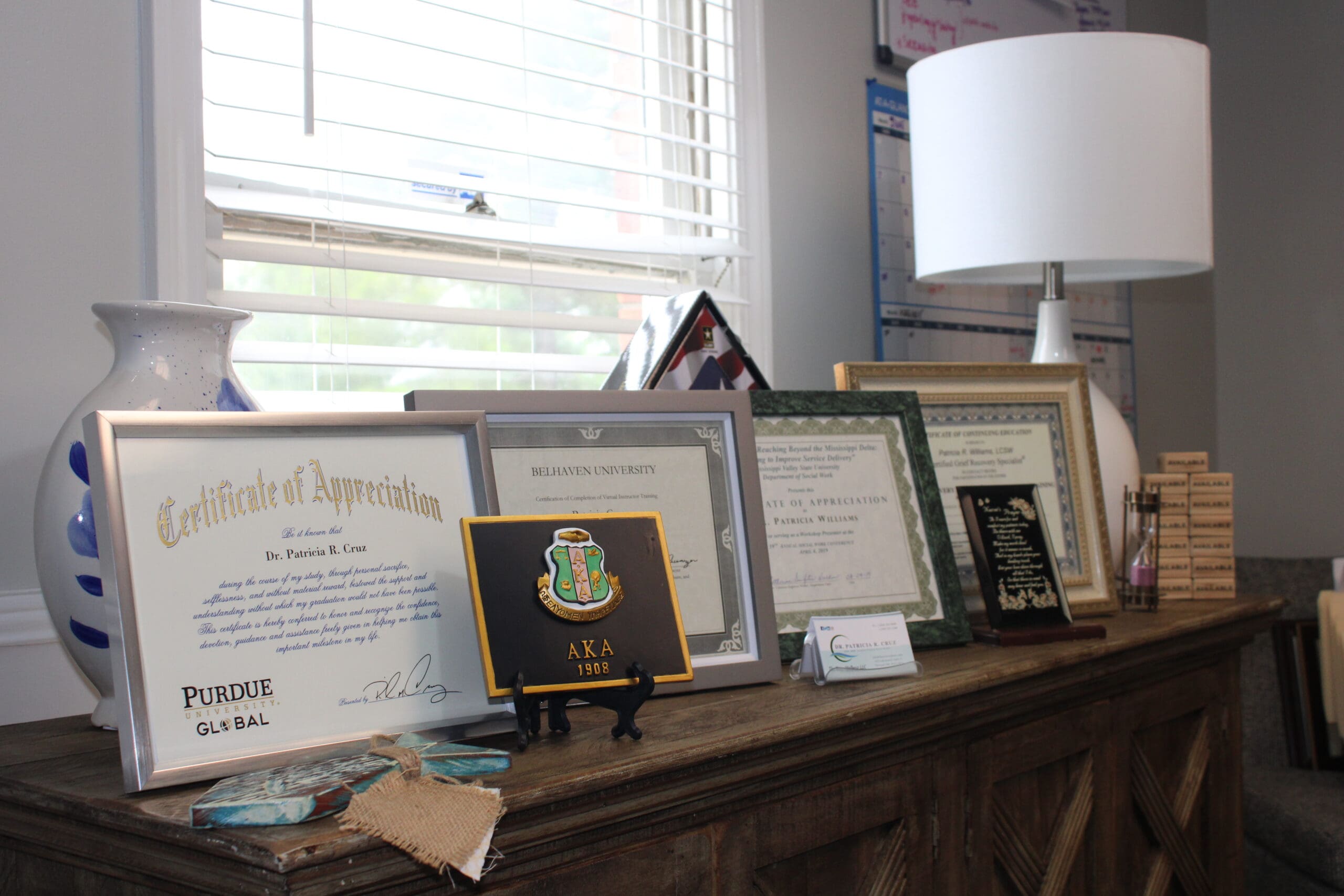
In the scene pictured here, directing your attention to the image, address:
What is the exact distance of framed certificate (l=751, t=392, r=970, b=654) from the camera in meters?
1.05

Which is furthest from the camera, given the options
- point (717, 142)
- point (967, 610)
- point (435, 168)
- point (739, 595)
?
point (717, 142)

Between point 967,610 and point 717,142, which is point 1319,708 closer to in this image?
point 967,610

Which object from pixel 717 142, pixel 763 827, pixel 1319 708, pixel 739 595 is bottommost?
pixel 1319 708

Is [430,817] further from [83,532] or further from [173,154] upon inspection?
[173,154]

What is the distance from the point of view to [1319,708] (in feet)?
6.33

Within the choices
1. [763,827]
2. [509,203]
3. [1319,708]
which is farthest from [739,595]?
[1319,708]

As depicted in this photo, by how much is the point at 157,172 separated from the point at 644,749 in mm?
774

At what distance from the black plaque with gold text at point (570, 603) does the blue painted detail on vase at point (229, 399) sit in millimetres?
264

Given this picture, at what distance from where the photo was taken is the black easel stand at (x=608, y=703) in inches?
28.3

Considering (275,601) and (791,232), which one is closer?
(275,601)

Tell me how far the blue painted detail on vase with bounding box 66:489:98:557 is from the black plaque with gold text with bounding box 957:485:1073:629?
2.87 ft

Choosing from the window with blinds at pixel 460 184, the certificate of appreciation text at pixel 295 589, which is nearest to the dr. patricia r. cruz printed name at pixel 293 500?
the certificate of appreciation text at pixel 295 589

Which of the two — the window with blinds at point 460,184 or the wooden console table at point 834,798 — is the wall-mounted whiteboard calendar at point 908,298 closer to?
the window with blinds at point 460,184

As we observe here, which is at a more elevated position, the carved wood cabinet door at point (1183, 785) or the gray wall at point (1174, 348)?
the gray wall at point (1174, 348)
